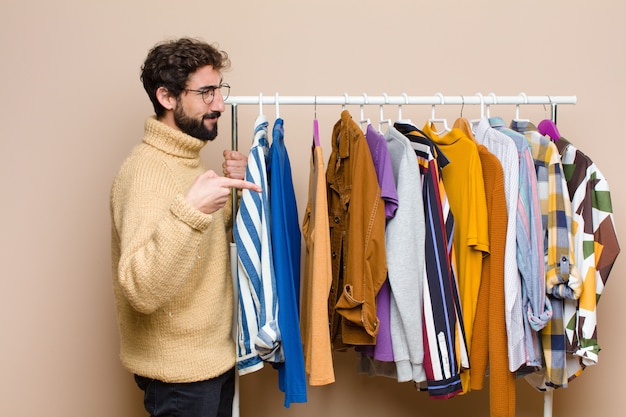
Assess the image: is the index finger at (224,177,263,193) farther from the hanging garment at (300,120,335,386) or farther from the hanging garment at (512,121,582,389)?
the hanging garment at (512,121,582,389)

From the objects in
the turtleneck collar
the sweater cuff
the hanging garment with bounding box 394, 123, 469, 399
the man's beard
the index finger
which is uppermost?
the man's beard

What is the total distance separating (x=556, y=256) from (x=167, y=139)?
129 cm

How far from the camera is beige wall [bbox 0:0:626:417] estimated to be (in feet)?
9.18

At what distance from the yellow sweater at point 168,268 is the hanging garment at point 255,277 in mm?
61

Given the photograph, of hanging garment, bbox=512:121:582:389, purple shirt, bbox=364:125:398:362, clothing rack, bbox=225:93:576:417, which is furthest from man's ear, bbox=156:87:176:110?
hanging garment, bbox=512:121:582:389

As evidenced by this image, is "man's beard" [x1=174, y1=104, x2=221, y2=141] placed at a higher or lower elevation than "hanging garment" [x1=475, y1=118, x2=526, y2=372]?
higher

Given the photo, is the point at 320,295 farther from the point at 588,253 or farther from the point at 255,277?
the point at 588,253

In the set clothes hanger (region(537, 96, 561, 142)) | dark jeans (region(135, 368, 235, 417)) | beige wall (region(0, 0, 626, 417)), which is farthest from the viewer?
beige wall (region(0, 0, 626, 417))

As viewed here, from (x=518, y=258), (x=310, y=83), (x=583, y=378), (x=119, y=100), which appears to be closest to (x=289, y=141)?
(x=310, y=83)

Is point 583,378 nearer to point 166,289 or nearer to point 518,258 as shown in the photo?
point 518,258

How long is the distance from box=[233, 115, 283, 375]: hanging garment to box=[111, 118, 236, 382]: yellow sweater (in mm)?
61

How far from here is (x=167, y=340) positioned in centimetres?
186

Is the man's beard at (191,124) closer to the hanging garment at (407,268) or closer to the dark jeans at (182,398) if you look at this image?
the hanging garment at (407,268)

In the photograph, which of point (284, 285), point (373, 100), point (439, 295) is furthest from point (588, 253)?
point (284, 285)
